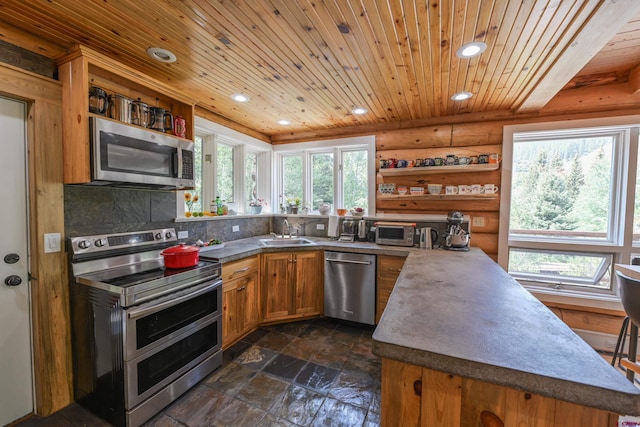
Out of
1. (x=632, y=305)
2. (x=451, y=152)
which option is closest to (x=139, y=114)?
(x=451, y=152)

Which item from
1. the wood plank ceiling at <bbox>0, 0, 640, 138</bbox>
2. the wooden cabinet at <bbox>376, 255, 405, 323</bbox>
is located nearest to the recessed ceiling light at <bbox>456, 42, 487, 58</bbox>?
the wood plank ceiling at <bbox>0, 0, 640, 138</bbox>

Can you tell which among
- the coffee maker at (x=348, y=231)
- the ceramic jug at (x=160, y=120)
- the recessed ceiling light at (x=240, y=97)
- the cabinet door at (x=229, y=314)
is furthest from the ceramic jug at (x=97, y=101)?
the coffee maker at (x=348, y=231)

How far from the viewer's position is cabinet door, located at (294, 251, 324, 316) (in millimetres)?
2916

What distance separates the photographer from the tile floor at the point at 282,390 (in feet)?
5.31

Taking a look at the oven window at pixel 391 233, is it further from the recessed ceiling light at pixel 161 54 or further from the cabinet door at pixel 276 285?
the recessed ceiling light at pixel 161 54

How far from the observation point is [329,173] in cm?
375

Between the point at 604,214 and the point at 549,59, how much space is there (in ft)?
6.21

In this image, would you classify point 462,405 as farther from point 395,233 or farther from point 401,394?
point 395,233

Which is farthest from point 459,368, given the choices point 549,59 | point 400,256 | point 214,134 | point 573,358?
point 214,134

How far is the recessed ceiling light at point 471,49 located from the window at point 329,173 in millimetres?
1662

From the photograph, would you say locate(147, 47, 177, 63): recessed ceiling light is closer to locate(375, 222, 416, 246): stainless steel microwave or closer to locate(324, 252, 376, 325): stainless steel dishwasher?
locate(324, 252, 376, 325): stainless steel dishwasher

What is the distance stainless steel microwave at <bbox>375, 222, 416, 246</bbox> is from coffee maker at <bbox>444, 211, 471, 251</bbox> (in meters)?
0.37

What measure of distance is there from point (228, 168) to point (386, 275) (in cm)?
241

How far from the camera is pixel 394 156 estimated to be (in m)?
3.29
